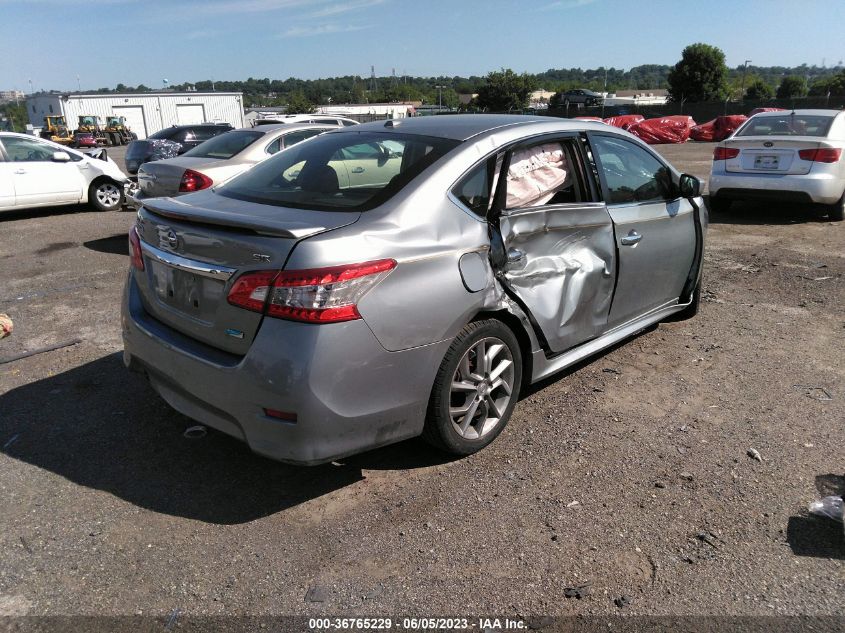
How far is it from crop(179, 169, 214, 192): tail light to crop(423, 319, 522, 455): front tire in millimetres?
5377

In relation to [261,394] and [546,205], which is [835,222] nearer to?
[546,205]

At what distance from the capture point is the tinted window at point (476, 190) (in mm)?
3273

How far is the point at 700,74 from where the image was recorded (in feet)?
237

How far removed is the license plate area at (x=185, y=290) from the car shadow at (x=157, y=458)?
0.85m

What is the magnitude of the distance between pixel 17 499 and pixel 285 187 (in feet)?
6.62

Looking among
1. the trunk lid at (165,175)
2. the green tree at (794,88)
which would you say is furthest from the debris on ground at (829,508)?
the green tree at (794,88)

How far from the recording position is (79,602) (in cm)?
246

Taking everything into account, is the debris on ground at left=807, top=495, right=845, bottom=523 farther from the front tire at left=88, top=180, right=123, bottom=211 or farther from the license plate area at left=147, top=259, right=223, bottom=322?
the front tire at left=88, top=180, right=123, bottom=211

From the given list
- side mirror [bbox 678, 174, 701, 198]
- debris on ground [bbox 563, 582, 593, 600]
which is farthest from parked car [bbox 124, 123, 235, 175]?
debris on ground [bbox 563, 582, 593, 600]

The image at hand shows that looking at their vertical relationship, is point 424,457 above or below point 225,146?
below

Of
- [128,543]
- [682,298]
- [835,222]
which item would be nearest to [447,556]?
[128,543]

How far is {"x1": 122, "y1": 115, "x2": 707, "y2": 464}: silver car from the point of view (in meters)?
2.71

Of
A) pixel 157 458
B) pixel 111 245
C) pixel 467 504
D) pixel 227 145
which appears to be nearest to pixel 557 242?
pixel 467 504

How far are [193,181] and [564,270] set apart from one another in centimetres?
541
